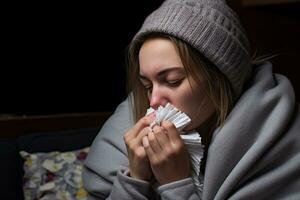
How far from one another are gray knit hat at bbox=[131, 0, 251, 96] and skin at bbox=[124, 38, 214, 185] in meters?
0.04

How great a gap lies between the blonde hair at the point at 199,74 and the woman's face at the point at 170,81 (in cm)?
1

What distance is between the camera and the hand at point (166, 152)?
3.12 feet

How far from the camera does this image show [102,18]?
1.75 m

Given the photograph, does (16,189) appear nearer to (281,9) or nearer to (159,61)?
(159,61)

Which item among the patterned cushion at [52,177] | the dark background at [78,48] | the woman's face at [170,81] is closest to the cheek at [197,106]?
the woman's face at [170,81]

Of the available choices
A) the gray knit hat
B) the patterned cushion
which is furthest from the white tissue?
the patterned cushion

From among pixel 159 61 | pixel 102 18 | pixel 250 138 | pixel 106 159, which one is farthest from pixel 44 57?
pixel 250 138

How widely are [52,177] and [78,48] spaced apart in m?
0.59

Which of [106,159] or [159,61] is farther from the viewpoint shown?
[106,159]

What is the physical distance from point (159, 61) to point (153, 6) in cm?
91

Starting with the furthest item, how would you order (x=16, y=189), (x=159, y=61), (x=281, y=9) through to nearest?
(x=281, y=9)
(x=16, y=189)
(x=159, y=61)

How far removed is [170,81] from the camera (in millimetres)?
970

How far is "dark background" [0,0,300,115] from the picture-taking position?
63.7 inches

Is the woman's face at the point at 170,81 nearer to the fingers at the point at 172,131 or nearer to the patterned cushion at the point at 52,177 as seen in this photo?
the fingers at the point at 172,131
